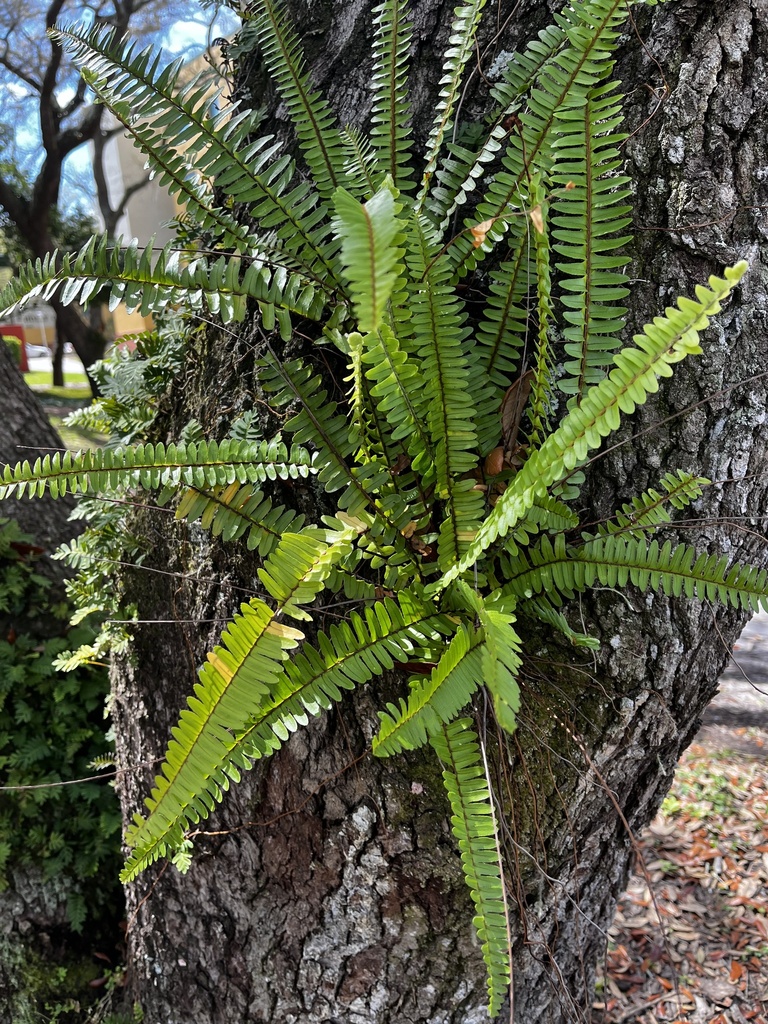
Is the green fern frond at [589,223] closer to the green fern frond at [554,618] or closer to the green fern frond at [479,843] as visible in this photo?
the green fern frond at [554,618]

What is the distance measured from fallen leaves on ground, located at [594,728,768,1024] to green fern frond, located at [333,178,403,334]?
1.63 metres

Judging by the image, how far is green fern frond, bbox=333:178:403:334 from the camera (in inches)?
23.8

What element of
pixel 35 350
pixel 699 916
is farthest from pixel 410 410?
pixel 35 350

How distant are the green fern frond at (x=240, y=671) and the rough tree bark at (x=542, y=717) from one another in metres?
0.38

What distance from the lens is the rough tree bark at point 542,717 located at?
1047mm

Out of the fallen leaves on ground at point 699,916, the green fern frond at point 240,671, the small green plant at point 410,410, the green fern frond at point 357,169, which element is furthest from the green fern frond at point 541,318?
the fallen leaves on ground at point 699,916

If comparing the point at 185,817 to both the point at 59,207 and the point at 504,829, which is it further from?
the point at 59,207

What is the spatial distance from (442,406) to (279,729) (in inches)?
19.7

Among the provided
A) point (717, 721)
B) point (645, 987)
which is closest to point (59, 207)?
point (717, 721)

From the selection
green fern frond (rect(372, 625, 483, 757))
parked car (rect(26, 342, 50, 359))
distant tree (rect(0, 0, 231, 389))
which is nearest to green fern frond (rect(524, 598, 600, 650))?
green fern frond (rect(372, 625, 483, 757))

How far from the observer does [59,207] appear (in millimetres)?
9930

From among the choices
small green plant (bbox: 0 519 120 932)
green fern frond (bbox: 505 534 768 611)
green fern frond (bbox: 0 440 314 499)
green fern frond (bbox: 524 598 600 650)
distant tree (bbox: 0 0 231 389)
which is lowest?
small green plant (bbox: 0 519 120 932)

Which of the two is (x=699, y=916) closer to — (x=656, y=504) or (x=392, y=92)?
(x=656, y=504)

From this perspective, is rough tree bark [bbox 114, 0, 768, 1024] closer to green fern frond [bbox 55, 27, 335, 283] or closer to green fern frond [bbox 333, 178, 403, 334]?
green fern frond [bbox 55, 27, 335, 283]
